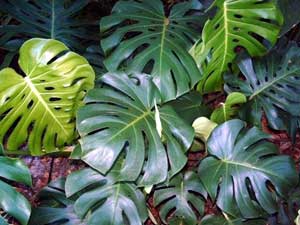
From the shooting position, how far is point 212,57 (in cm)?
163

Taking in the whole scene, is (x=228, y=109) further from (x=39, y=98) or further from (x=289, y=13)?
Result: (x=39, y=98)

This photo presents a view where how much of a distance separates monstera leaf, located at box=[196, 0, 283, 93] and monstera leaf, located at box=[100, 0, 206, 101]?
3.4 inches

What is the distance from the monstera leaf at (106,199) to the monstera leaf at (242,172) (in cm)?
24

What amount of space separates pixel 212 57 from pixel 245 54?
0.20 meters

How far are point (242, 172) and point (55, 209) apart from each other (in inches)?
25.3

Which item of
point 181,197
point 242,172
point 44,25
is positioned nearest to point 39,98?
point 44,25

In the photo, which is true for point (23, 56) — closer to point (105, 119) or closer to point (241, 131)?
point (105, 119)

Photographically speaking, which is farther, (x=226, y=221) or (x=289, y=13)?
(x=289, y=13)

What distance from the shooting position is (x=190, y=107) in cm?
175

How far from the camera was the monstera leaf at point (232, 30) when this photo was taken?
1514mm

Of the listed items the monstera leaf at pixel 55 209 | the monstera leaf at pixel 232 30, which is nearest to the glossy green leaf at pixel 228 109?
the monstera leaf at pixel 232 30

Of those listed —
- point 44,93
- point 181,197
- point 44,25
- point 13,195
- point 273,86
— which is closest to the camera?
point 13,195

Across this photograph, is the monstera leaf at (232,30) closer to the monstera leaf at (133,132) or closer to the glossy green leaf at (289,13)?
the glossy green leaf at (289,13)

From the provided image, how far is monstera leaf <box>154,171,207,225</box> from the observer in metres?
1.58
